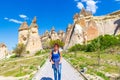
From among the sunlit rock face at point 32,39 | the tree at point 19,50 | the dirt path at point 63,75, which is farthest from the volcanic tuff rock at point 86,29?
the dirt path at point 63,75

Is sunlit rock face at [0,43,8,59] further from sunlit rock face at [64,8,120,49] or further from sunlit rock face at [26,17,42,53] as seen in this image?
sunlit rock face at [64,8,120,49]

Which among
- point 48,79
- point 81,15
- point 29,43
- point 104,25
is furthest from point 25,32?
point 48,79

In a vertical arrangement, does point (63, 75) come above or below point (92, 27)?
below

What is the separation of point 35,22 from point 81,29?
48.3 ft

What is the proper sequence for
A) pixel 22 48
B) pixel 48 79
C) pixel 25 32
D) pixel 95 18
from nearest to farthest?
1. pixel 48 79
2. pixel 22 48
3. pixel 95 18
4. pixel 25 32

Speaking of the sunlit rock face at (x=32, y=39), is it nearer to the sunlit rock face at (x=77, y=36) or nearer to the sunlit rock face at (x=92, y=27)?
the sunlit rock face at (x=92, y=27)

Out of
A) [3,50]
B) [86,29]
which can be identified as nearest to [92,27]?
[86,29]

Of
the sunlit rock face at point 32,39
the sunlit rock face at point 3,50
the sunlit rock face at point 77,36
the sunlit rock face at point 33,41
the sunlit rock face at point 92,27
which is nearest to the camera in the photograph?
the sunlit rock face at point 77,36

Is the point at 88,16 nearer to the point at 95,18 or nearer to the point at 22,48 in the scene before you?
the point at 95,18

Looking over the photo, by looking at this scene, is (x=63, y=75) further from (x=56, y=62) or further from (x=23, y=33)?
(x=23, y=33)

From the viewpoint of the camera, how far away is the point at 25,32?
3152 inches

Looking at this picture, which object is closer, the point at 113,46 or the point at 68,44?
the point at 113,46

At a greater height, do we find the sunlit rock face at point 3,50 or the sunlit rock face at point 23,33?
the sunlit rock face at point 23,33

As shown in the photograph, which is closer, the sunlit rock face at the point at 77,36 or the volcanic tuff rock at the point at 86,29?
the sunlit rock face at the point at 77,36
